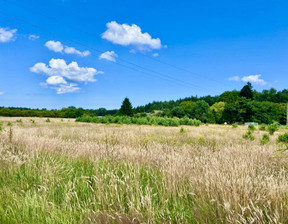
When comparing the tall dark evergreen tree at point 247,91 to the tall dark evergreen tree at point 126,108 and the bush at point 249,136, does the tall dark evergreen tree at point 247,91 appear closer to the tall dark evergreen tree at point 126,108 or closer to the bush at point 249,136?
the tall dark evergreen tree at point 126,108

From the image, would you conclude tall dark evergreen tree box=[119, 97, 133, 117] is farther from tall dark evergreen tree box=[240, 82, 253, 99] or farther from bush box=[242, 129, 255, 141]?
tall dark evergreen tree box=[240, 82, 253, 99]

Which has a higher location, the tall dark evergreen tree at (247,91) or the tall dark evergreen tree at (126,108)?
the tall dark evergreen tree at (247,91)

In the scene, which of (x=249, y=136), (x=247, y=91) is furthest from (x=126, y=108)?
(x=247, y=91)

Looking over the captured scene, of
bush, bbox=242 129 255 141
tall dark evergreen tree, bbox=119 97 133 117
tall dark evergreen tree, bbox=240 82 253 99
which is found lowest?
bush, bbox=242 129 255 141

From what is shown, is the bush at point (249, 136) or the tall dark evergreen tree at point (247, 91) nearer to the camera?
the bush at point (249, 136)

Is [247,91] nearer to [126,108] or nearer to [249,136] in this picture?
[126,108]

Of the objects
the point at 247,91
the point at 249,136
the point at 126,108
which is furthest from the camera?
the point at 247,91

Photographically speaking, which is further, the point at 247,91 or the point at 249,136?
the point at 247,91

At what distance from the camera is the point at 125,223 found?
1.94 m

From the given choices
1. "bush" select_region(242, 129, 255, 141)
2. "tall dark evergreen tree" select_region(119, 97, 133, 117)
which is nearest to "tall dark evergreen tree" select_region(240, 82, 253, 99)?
"tall dark evergreen tree" select_region(119, 97, 133, 117)

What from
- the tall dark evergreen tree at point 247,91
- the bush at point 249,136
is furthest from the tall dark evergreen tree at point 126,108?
the tall dark evergreen tree at point 247,91

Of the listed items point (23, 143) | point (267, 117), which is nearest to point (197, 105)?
point (267, 117)

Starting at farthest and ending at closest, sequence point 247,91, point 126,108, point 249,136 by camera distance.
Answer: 1. point 247,91
2. point 126,108
3. point 249,136

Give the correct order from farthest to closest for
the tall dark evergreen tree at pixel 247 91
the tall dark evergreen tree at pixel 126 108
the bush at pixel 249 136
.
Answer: the tall dark evergreen tree at pixel 247 91 → the tall dark evergreen tree at pixel 126 108 → the bush at pixel 249 136
